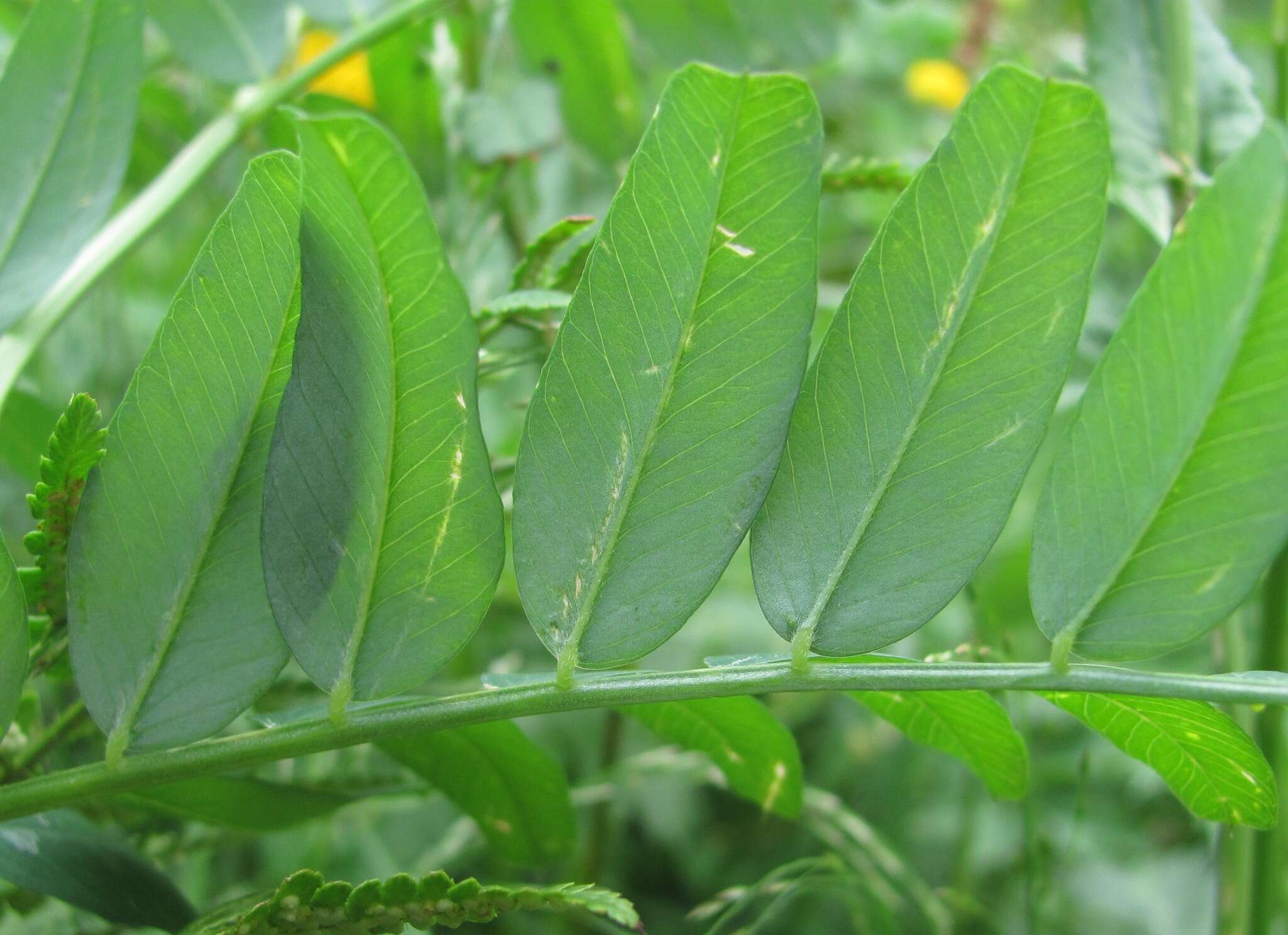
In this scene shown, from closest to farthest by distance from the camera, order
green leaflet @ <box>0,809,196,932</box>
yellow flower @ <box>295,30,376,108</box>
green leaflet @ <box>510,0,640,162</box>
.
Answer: green leaflet @ <box>0,809,196,932</box>
green leaflet @ <box>510,0,640,162</box>
yellow flower @ <box>295,30,376,108</box>

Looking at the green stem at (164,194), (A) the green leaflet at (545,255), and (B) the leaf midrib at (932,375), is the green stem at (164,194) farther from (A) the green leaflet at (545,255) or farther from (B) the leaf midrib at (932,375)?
(B) the leaf midrib at (932,375)

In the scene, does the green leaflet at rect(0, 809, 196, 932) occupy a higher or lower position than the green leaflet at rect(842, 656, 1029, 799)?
lower

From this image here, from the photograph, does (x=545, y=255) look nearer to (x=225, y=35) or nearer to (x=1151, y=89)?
(x=225, y=35)

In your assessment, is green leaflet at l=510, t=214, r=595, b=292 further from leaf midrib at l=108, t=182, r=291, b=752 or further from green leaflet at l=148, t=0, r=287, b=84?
green leaflet at l=148, t=0, r=287, b=84

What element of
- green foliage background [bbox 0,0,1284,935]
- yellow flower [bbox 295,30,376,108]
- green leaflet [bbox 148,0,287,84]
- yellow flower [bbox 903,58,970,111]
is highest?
yellow flower [bbox 903,58,970,111]

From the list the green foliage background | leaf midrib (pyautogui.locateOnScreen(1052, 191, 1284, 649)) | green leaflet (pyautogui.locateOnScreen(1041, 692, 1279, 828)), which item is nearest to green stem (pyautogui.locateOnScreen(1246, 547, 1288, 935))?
the green foliage background

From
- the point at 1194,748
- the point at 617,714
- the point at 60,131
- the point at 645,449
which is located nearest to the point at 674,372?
the point at 645,449
